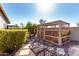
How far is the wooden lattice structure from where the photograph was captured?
11.6ft

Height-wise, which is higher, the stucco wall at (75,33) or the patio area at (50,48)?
the stucco wall at (75,33)

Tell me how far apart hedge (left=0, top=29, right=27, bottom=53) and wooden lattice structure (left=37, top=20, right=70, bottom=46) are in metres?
0.33

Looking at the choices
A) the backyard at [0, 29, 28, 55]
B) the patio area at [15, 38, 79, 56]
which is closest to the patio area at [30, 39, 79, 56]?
→ the patio area at [15, 38, 79, 56]

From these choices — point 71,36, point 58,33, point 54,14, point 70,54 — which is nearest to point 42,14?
point 54,14

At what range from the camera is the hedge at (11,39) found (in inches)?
140

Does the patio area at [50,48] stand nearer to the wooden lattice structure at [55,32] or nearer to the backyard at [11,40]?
the wooden lattice structure at [55,32]

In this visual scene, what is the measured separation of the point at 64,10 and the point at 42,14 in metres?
0.42

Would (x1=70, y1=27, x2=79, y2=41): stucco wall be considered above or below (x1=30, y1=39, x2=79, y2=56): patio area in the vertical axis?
above

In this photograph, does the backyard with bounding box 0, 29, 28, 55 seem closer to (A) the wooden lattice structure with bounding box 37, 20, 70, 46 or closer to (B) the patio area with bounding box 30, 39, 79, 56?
(B) the patio area with bounding box 30, 39, 79, 56

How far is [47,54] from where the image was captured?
354 centimetres

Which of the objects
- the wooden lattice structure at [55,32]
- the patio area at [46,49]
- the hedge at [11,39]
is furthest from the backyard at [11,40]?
the wooden lattice structure at [55,32]

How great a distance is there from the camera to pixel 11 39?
142 inches

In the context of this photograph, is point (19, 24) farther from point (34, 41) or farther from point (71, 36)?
point (71, 36)

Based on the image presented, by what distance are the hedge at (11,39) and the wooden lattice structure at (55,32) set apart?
1.07 feet
